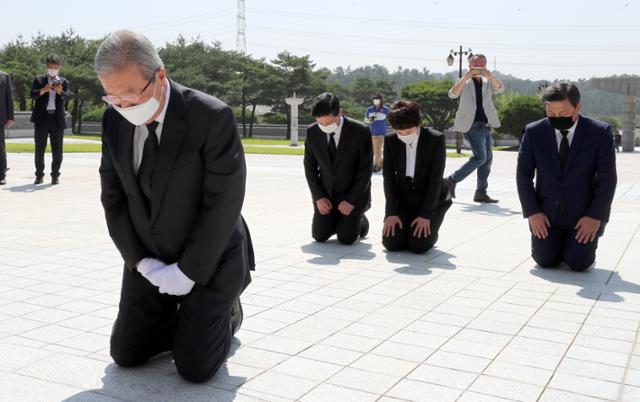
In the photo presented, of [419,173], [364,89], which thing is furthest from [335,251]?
[364,89]

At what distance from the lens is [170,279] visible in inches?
134

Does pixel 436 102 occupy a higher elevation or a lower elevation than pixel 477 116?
higher

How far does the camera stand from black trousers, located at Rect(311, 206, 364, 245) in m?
7.06

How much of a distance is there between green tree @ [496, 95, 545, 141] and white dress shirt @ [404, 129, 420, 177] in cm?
3928

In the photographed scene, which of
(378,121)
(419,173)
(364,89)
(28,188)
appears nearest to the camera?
(419,173)

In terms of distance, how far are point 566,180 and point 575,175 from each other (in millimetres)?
81

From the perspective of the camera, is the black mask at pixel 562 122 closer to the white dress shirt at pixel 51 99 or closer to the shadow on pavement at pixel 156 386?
the shadow on pavement at pixel 156 386

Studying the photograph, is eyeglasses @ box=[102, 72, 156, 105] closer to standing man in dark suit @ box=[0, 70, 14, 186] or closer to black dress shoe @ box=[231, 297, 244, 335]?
black dress shoe @ box=[231, 297, 244, 335]

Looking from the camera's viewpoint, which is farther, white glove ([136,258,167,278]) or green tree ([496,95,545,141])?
green tree ([496,95,545,141])

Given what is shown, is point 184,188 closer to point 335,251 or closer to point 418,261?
point 418,261

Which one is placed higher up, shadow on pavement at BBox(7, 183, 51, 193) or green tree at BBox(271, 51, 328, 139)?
green tree at BBox(271, 51, 328, 139)

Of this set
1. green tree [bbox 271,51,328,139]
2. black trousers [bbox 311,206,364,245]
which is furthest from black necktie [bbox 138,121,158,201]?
green tree [bbox 271,51,328,139]

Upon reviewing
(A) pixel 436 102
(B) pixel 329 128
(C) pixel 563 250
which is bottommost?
(C) pixel 563 250

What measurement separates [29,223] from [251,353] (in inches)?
198
